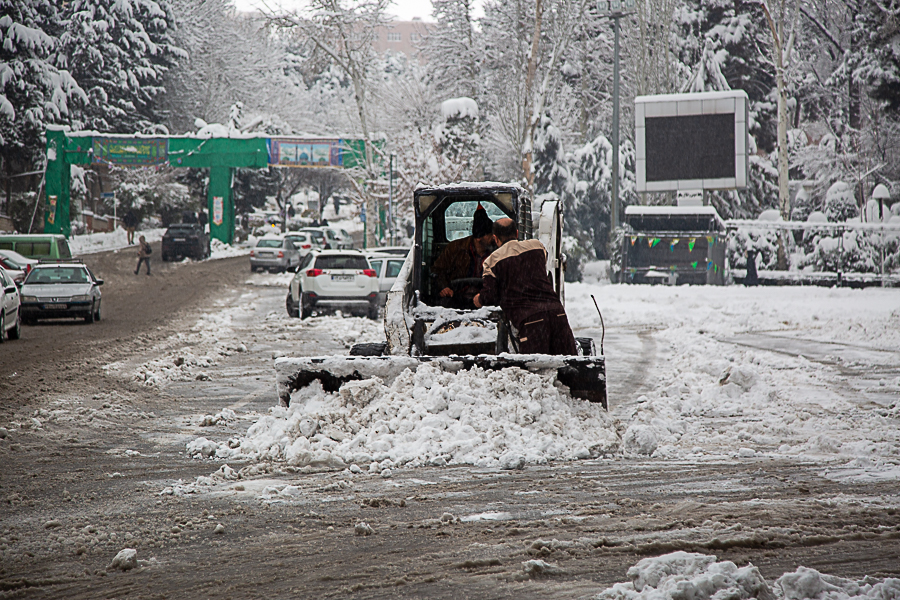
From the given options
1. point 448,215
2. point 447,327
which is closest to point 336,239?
point 448,215

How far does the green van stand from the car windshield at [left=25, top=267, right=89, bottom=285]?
296 inches

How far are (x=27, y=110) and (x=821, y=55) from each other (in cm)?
4625

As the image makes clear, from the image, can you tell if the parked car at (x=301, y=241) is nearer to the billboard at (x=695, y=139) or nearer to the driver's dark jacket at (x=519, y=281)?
the billboard at (x=695, y=139)

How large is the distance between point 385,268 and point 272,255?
62.9 feet

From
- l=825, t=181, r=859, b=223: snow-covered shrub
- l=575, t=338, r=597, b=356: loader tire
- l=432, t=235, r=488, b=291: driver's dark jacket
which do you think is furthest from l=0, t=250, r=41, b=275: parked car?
l=825, t=181, r=859, b=223: snow-covered shrub

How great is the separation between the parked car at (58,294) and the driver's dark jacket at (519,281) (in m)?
13.9

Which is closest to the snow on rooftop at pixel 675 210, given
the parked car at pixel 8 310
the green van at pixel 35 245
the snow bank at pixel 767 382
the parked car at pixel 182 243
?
the snow bank at pixel 767 382

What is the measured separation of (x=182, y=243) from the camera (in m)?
47.4

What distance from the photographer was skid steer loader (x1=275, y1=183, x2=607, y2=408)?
7.54 meters

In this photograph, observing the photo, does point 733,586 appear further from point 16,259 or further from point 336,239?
point 336,239

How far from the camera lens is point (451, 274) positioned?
31.9ft

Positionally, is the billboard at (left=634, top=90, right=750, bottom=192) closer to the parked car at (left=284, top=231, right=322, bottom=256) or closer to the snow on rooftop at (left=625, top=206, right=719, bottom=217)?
the snow on rooftop at (left=625, top=206, right=719, bottom=217)

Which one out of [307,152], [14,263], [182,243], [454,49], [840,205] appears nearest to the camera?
[14,263]

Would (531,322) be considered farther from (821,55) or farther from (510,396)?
(821,55)
